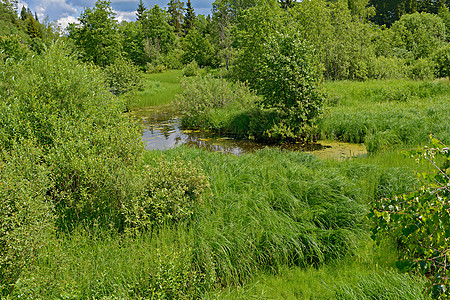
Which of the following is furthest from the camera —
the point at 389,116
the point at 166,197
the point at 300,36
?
the point at 300,36

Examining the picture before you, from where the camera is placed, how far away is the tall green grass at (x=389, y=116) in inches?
384

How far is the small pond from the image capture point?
409 inches

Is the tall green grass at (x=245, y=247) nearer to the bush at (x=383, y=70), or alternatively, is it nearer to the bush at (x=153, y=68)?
the bush at (x=383, y=70)

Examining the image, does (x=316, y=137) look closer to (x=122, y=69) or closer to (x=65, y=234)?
(x=65, y=234)

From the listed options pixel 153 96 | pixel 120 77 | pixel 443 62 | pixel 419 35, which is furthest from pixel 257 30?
pixel 419 35

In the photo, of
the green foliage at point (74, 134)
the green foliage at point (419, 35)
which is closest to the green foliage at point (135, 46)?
the green foliage at point (419, 35)

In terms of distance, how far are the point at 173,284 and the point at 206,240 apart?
91 centimetres

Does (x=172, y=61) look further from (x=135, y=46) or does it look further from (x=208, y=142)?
(x=208, y=142)

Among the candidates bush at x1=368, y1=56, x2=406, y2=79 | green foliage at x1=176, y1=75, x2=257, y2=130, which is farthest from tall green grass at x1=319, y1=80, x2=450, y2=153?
bush at x1=368, y1=56, x2=406, y2=79

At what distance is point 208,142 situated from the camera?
1286cm

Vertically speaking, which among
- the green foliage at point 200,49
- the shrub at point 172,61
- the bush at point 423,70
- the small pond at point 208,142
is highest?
the green foliage at point 200,49

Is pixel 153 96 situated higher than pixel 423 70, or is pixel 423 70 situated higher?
pixel 423 70

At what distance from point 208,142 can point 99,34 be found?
22.2m

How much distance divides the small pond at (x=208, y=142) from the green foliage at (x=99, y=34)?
15.0 m
